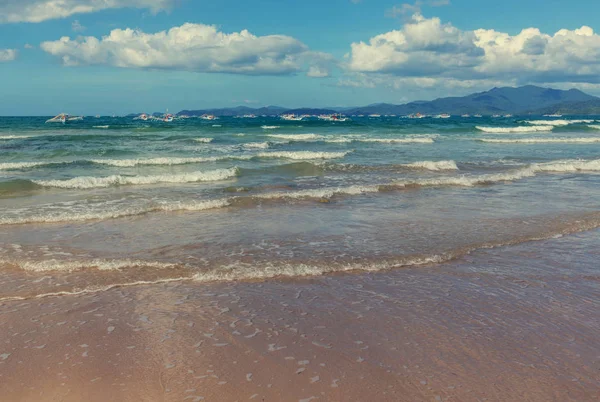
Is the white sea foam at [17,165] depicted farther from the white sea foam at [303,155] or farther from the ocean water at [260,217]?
the white sea foam at [303,155]


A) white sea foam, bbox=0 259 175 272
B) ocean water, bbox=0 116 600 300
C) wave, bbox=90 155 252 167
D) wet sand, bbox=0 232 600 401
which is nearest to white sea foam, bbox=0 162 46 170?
ocean water, bbox=0 116 600 300

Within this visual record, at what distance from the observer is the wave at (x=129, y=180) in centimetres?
1611

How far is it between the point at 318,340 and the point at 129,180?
13.9 metres

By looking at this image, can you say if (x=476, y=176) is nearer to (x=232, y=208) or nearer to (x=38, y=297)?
(x=232, y=208)

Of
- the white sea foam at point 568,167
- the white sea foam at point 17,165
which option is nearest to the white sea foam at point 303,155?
the white sea foam at point 568,167

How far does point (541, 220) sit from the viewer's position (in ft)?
36.1

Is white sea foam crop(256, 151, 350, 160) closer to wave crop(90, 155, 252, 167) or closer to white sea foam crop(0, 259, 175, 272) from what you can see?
wave crop(90, 155, 252, 167)

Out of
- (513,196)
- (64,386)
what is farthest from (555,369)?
(513,196)

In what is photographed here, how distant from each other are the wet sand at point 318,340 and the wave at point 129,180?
35.7 feet

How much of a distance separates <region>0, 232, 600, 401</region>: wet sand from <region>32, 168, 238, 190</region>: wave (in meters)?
10.9

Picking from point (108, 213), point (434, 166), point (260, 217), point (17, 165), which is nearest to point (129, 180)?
point (108, 213)

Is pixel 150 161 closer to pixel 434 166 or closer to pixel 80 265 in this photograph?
pixel 434 166

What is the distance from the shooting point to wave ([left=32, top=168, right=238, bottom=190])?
634 inches

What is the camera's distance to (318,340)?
5023 mm
